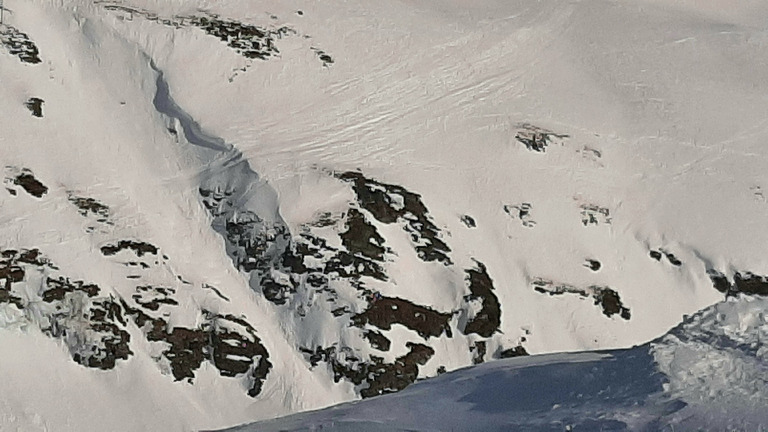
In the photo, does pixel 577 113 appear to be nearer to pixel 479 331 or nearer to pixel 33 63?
pixel 479 331

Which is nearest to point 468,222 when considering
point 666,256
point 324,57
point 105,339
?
point 666,256

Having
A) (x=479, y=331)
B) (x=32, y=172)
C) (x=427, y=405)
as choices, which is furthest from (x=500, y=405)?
(x=32, y=172)

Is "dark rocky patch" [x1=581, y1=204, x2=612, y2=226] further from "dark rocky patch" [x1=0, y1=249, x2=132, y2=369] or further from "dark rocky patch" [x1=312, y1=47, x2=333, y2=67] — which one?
A: "dark rocky patch" [x1=0, y1=249, x2=132, y2=369]

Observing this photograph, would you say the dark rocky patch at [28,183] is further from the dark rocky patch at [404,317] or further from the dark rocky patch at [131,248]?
the dark rocky patch at [404,317]

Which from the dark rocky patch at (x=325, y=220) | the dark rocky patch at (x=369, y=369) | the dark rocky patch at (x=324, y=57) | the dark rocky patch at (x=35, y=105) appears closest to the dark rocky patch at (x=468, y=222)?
the dark rocky patch at (x=325, y=220)

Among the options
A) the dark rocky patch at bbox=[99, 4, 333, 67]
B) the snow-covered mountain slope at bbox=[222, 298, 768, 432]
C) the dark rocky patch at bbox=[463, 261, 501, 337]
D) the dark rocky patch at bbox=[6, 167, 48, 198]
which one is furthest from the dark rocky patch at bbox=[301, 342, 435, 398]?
the snow-covered mountain slope at bbox=[222, 298, 768, 432]

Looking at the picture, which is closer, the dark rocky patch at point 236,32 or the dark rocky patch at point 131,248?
the dark rocky patch at point 131,248

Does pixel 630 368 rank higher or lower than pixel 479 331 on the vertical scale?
higher
